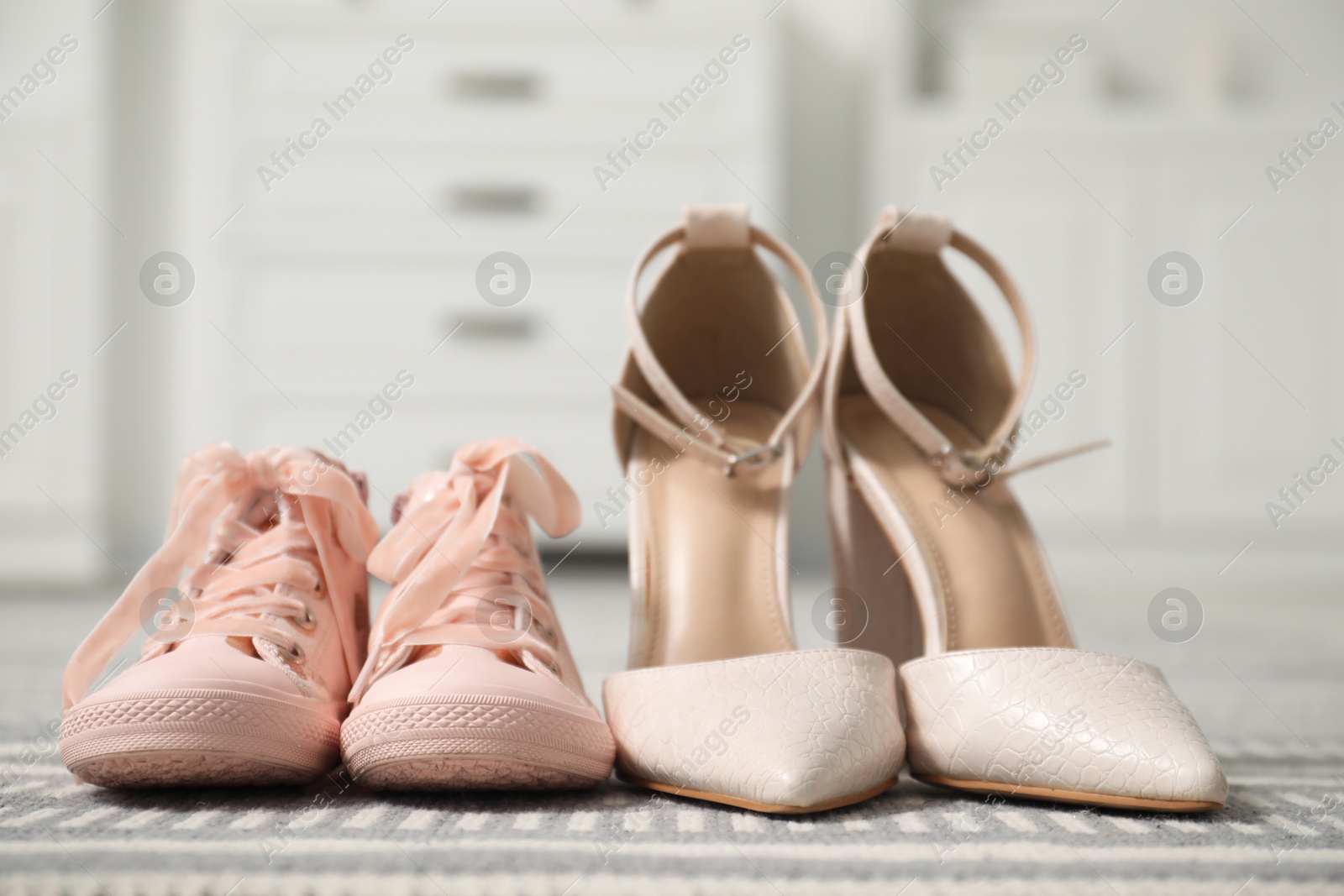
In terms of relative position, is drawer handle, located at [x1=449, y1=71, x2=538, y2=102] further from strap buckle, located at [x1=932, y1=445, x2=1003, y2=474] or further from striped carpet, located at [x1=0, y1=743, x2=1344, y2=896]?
striped carpet, located at [x1=0, y1=743, x2=1344, y2=896]

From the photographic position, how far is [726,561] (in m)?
0.66

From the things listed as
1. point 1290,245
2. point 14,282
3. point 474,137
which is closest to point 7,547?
point 14,282

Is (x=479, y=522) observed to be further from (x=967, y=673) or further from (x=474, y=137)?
(x=474, y=137)

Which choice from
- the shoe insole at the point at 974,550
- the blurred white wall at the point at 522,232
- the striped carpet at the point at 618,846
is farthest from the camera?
the blurred white wall at the point at 522,232

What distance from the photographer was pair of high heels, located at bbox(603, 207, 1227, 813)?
463 millimetres

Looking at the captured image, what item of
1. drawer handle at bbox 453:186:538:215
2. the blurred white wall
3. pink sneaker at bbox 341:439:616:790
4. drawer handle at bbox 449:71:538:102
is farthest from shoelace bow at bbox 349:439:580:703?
drawer handle at bbox 449:71:538:102

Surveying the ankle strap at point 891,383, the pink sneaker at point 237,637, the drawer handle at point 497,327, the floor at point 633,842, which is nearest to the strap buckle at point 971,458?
the ankle strap at point 891,383

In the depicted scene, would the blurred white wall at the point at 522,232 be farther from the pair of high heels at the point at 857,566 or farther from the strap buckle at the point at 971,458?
the strap buckle at the point at 971,458

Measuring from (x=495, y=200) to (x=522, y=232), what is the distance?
101 millimetres

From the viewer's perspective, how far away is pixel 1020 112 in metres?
2.21

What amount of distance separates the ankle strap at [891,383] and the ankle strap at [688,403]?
0.10 ft

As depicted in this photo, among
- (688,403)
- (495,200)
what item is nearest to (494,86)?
(495,200)

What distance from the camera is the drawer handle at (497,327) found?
204cm

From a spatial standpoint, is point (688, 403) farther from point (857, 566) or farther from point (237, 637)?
point (237, 637)
